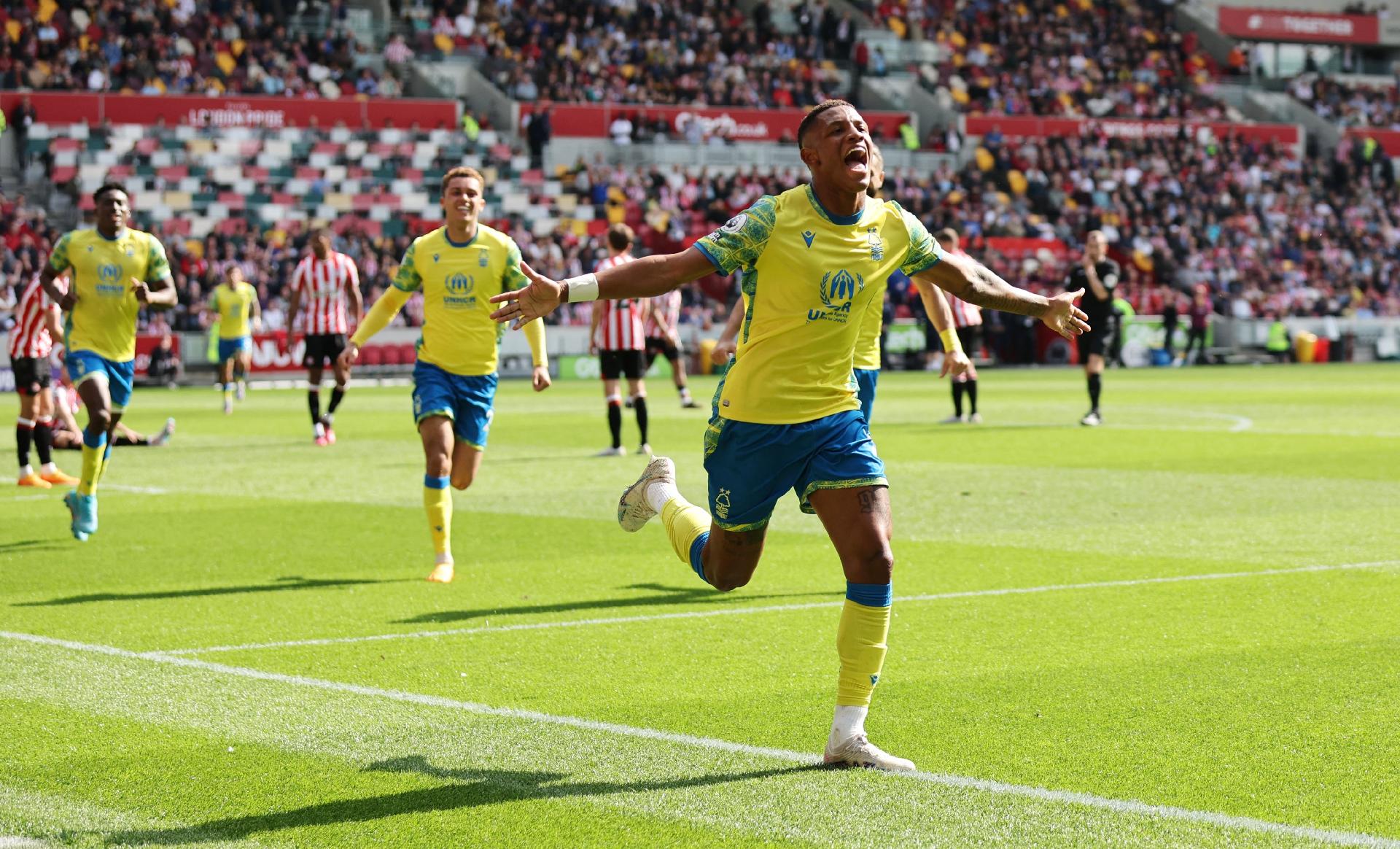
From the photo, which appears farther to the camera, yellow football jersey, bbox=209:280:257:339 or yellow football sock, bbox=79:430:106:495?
yellow football jersey, bbox=209:280:257:339

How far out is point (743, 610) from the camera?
8.98 meters

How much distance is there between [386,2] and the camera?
47.5 m

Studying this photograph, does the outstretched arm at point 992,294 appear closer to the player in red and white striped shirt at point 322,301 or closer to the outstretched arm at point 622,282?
the outstretched arm at point 622,282

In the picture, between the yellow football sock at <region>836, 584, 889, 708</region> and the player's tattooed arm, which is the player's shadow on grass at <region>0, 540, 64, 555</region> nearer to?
the player's tattooed arm

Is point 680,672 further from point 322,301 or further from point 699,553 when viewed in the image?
point 322,301

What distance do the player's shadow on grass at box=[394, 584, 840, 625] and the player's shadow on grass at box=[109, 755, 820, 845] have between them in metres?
3.02

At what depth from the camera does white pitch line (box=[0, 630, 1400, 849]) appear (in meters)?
4.84

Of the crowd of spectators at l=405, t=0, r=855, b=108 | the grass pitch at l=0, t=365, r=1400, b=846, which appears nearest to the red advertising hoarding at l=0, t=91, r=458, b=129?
the crowd of spectators at l=405, t=0, r=855, b=108

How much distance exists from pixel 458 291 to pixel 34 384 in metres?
7.19

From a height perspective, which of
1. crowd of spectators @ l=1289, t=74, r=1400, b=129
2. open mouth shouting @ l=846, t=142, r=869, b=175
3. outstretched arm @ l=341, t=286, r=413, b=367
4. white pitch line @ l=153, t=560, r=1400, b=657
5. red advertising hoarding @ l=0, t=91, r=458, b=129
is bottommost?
white pitch line @ l=153, t=560, r=1400, b=657

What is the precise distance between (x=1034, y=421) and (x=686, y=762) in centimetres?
1840

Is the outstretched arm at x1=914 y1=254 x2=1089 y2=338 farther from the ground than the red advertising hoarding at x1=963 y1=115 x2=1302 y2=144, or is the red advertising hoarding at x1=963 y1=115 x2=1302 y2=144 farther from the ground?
the red advertising hoarding at x1=963 y1=115 x2=1302 y2=144

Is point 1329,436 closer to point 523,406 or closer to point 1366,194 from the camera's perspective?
point 523,406

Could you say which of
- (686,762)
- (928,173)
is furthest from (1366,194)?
(686,762)
